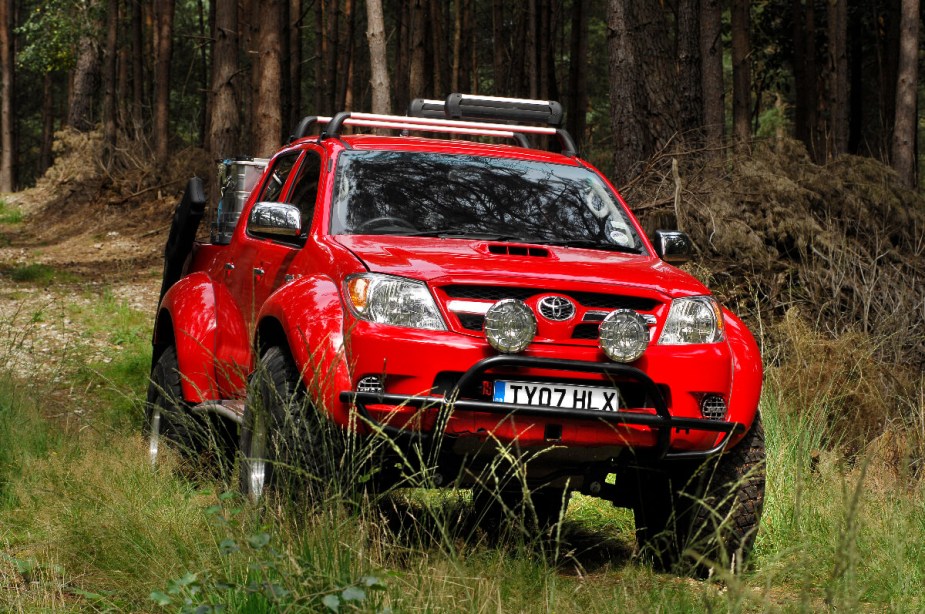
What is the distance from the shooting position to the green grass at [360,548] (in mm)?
3461

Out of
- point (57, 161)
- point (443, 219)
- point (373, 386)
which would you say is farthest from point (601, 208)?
point (57, 161)

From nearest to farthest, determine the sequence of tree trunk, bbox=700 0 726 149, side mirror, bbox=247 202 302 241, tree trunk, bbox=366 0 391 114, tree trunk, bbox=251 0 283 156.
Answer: side mirror, bbox=247 202 302 241 → tree trunk, bbox=366 0 391 114 → tree trunk, bbox=251 0 283 156 → tree trunk, bbox=700 0 726 149

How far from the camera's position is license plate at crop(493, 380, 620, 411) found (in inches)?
177

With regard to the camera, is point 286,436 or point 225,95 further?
point 225,95

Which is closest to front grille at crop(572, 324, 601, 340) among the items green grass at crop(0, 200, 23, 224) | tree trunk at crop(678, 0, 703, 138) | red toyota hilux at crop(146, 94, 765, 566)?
red toyota hilux at crop(146, 94, 765, 566)

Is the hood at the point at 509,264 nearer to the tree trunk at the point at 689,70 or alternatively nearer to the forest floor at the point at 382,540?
the forest floor at the point at 382,540

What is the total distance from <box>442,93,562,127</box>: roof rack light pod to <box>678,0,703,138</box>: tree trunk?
5.68 metres

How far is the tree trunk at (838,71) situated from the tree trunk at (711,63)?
298 centimetres

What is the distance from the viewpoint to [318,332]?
4.64 m

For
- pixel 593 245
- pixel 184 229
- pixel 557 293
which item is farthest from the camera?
pixel 184 229

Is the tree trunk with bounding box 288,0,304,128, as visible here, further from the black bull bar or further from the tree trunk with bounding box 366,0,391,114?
the black bull bar

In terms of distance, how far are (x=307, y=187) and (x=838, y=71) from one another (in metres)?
16.8

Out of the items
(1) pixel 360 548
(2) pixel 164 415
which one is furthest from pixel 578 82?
(1) pixel 360 548

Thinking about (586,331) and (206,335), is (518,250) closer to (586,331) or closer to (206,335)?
(586,331)
